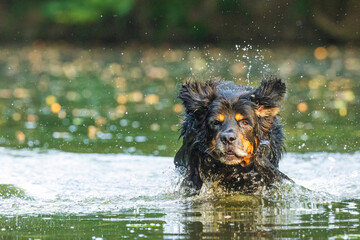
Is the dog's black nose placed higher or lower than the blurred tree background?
lower

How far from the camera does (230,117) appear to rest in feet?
25.8

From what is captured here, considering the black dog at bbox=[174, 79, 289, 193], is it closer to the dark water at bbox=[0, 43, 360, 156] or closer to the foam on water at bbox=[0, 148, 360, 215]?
the foam on water at bbox=[0, 148, 360, 215]

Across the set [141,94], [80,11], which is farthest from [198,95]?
[80,11]

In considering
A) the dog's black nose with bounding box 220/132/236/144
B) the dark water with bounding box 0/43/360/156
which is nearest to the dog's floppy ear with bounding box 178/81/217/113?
the dog's black nose with bounding box 220/132/236/144

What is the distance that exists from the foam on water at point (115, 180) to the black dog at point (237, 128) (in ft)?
0.96

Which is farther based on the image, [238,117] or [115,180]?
[115,180]

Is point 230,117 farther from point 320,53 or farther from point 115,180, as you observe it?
point 320,53

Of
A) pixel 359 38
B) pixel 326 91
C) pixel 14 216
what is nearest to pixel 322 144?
pixel 14 216

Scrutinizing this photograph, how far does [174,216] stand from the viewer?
22.5ft

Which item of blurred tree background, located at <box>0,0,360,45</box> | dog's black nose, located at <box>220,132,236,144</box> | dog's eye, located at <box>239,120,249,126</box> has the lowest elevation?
dog's black nose, located at <box>220,132,236,144</box>

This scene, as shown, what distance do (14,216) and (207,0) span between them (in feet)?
85.7

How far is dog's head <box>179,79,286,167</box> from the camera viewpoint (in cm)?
772

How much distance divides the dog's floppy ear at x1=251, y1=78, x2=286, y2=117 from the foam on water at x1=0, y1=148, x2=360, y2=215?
31.7 inches

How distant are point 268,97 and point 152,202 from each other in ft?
5.33
